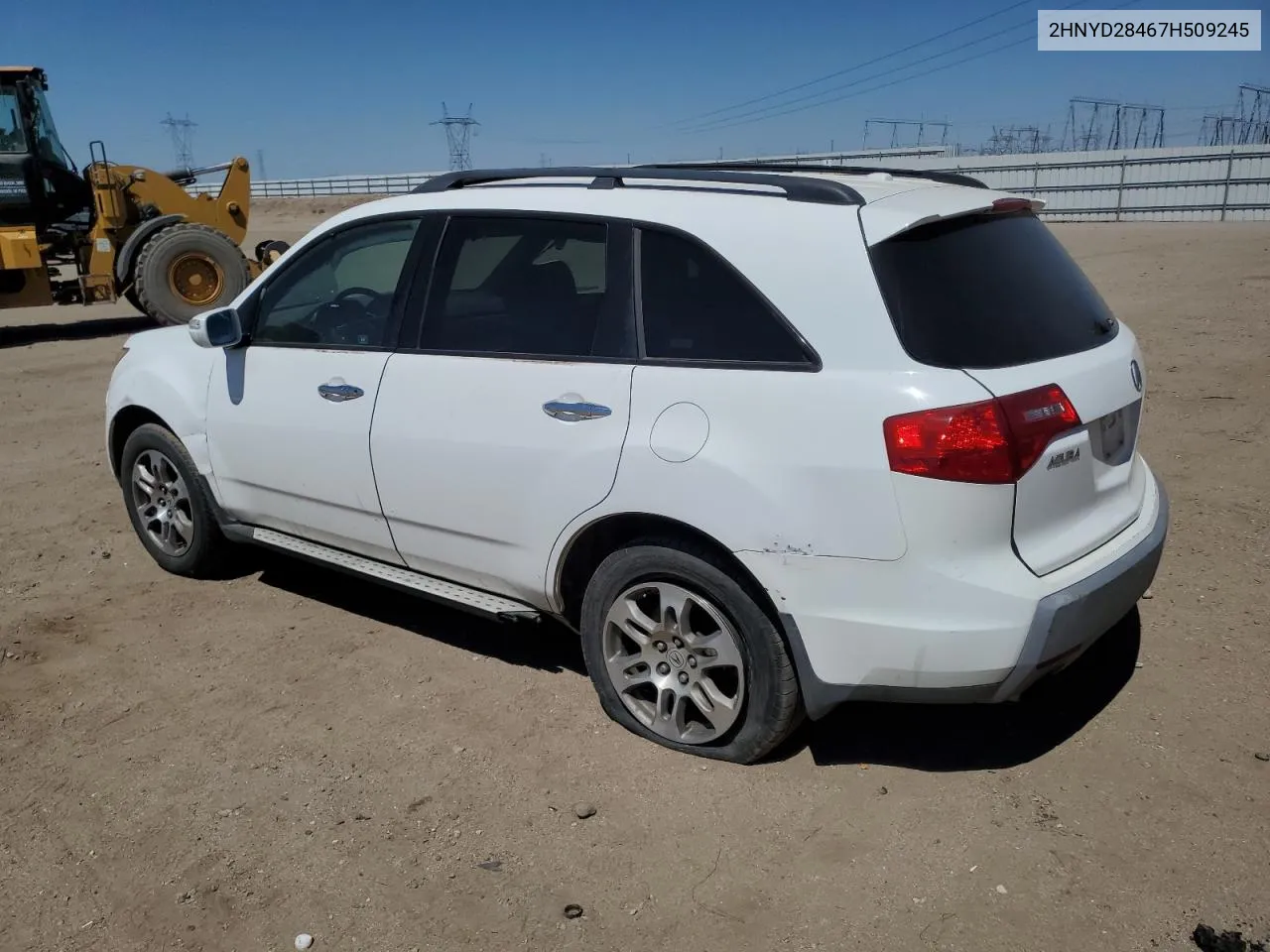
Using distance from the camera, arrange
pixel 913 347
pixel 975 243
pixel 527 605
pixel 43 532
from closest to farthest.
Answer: pixel 913 347
pixel 975 243
pixel 527 605
pixel 43 532

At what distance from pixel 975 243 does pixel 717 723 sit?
169cm

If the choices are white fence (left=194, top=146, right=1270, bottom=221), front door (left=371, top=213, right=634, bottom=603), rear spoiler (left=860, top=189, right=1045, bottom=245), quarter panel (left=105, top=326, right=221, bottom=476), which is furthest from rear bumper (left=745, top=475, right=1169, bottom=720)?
white fence (left=194, top=146, right=1270, bottom=221)

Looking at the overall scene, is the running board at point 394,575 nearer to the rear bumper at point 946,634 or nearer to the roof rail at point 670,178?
the rear bumper at point 946,634

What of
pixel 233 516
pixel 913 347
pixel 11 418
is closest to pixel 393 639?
pixel 233 516

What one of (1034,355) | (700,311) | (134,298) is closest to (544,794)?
(700,311)

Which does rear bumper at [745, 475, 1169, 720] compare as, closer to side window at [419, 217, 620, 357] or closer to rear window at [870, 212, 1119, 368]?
rear window at [870, 212, 1119, 368]

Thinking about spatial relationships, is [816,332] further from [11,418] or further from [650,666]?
[11,418]

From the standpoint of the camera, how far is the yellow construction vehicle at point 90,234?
13.3m

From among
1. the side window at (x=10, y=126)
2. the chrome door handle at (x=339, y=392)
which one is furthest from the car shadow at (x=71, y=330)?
the chrome door handle at (x=339, y=392)

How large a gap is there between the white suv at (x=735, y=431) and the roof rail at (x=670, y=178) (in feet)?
0.05

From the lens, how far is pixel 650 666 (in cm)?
349

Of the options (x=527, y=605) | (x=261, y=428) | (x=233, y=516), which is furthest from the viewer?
(x=233, y=516)

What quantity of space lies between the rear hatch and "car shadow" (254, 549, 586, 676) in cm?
175

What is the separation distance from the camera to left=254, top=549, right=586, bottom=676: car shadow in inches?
171
